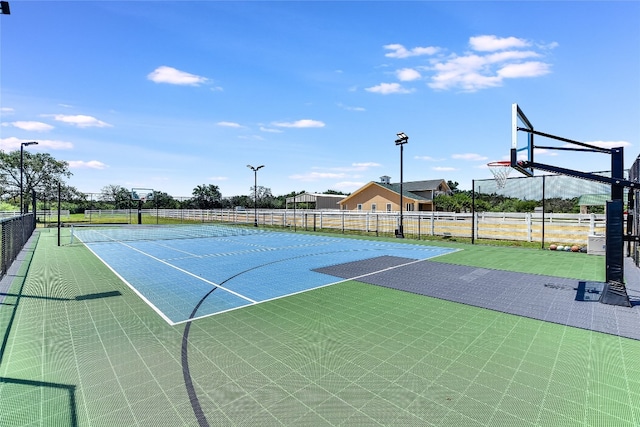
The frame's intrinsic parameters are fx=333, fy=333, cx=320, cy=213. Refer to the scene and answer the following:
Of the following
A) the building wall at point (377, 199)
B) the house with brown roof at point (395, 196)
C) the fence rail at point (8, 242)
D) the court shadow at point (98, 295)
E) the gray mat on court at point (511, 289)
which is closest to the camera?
the gray mat on court at point (511, 289)

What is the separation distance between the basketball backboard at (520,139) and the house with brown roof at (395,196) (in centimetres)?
2565

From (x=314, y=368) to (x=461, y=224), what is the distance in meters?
18.0

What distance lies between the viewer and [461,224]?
1980 centimetres

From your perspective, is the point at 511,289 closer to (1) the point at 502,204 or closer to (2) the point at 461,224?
(2) the point at 461,224

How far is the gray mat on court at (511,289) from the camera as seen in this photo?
5.64 m

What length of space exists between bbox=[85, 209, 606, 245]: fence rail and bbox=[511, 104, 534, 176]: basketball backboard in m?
8.48

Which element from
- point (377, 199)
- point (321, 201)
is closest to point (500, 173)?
point (377, 199)

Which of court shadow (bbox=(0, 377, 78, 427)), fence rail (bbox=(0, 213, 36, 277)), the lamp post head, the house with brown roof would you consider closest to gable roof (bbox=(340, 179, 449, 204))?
the house with brown roof

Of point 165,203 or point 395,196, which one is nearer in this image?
point 395,196

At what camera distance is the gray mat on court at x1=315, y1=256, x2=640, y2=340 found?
5637 millimetres

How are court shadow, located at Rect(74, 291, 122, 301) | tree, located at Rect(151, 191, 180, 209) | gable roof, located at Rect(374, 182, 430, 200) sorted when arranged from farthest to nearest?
tree, located at Rect(151, 191, 180, 209)
gable roof, located at Rect(374, 182, 430, 200)
court shadow, located at Rect(74, 291, 122, 301)

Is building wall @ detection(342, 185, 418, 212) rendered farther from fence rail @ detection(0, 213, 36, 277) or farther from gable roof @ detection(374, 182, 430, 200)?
fence rail @ detection(0, 213, 36, 277)

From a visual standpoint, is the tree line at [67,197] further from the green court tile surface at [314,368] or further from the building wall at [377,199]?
the green court tile surface at [314,368]

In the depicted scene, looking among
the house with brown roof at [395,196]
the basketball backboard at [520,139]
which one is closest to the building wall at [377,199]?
the house with brown roof at [395,196]
